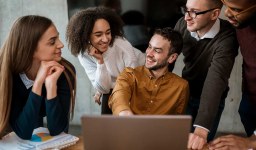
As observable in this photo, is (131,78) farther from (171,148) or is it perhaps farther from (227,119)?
(227,119)

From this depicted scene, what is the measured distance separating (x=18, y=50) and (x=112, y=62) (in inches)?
27.0

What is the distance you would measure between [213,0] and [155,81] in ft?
1.86

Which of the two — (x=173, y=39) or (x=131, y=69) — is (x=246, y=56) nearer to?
(x=173, y=39)

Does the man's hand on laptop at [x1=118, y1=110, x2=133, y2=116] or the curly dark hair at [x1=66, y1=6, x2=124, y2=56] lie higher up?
the curly dark hair at [x1=66, y1=6, x2=124, y2=56]

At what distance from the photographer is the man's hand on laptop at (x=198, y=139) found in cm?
140

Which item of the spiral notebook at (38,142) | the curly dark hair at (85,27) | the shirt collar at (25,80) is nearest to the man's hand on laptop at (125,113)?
the spiral notebook at (38,142)

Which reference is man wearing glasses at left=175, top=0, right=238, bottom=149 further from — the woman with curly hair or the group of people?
the woman with curly hair

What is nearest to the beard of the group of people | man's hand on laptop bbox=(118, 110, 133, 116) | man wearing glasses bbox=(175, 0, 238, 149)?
the group of people

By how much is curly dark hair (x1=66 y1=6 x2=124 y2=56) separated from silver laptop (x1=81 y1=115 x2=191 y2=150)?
1.07 meters

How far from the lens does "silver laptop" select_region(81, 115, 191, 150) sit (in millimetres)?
1002

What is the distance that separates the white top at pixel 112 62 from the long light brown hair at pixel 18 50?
0.50 metres

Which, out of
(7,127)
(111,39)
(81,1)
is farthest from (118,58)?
(81,1)

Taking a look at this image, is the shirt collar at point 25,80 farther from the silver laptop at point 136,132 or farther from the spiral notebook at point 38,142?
the silver laptop at point 136,132

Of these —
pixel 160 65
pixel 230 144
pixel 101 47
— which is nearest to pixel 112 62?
pixel 101 47
